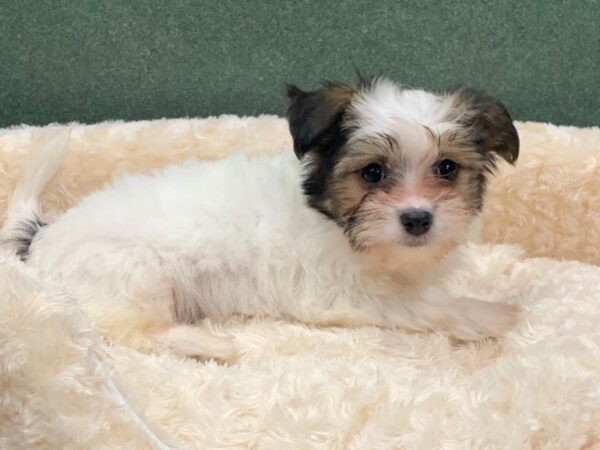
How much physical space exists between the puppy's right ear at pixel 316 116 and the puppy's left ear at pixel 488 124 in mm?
325

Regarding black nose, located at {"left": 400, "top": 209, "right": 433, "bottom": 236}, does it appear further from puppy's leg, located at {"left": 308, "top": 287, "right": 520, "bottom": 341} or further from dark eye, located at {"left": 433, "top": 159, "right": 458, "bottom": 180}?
puppy's leg, located at {"left": 308, "top": 287, "right": 520, "bottom": 341}

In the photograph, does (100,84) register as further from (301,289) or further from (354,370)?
(354,370)

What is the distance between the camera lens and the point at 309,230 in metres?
2.29

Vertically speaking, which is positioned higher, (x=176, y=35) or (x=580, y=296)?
(x=176, y=35)

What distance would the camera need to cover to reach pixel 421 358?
219 centimetres

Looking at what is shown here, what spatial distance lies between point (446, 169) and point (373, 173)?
197 millimetres

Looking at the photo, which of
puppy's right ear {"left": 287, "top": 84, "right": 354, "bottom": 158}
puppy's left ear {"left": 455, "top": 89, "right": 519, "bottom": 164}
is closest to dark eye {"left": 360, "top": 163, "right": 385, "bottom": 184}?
puppy's right ear {"left": 287, "top": 84, "right": 354, "bottom": 158}

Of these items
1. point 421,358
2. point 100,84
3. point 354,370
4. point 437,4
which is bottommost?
point 421,358

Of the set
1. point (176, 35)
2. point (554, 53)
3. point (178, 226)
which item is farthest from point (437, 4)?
point (178, 226)

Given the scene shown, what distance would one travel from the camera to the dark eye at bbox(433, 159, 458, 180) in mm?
2104

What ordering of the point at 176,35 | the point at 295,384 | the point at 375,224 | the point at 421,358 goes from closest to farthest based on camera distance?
the point at 295,384, the point at 375,224, the point at 421,358, the point at 176,35

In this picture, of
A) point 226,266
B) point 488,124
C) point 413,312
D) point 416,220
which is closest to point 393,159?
point 416,220

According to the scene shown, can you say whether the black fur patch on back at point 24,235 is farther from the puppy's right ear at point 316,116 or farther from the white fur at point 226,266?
the puppy's right ear at point 316,116

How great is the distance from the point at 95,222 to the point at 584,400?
1.38m
